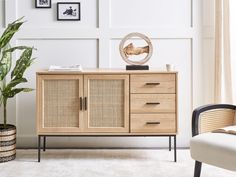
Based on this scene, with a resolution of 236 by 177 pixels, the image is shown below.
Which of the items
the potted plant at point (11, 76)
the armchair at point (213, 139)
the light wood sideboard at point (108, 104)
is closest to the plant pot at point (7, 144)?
the potted plant at point (11, 76)

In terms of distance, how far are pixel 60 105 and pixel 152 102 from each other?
2.48 ft

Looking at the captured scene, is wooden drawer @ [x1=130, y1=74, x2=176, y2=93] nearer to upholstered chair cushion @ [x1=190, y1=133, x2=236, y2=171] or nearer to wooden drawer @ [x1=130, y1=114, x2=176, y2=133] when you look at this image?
wooden drawer @ [x1=130, y1=114, x2=176, y2=133]

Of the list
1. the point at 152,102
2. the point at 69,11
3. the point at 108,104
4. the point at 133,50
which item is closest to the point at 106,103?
the point at 108,104

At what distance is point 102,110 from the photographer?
3209 mm

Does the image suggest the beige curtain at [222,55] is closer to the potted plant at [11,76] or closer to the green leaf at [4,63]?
the potted plant at [11,76]

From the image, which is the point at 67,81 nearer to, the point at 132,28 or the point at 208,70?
the point at 132,28

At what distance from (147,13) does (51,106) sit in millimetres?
1265

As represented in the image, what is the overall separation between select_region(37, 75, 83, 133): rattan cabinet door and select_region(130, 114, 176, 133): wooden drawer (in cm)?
45

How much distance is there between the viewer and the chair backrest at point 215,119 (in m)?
2.63

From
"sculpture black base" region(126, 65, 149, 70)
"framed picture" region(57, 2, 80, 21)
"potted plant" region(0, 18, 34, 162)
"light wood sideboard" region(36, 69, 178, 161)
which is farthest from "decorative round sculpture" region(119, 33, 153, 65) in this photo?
"potted plant" region(0, 18, 34, 162)

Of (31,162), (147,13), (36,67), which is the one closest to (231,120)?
(147,13)

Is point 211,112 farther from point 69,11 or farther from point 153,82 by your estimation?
point 69,11

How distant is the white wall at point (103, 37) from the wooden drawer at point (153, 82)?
1.65 ft

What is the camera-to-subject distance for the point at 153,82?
318 centimetres
